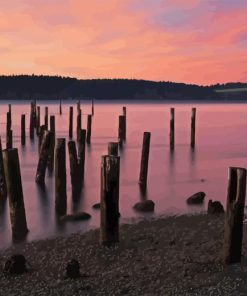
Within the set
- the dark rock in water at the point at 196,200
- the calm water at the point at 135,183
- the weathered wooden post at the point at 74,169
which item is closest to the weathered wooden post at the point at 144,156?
the calm water at the point at 135,183

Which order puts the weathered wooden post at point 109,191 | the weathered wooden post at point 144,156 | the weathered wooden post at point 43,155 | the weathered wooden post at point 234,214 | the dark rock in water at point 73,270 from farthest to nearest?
1. the weathered wooden post at point 144,156
2. the weathered wooden post at point 43,155
3. the weathered wooden post at point 109,191
4. the dark rock in water at point 73,270
5. the weathered wooden post at point 234,214

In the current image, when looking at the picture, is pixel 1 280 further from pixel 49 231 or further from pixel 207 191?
pixel 207 191

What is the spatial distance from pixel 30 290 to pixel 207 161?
20375 millimetres

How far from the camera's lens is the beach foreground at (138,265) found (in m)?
6.60

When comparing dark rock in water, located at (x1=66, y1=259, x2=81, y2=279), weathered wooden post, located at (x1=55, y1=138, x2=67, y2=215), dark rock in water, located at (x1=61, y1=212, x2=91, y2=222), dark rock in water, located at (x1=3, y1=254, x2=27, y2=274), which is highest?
weathered wooden post, located at (x1=55, y1=138, x2=67, y2=215)

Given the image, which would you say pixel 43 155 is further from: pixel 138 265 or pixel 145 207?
pixel 138 265

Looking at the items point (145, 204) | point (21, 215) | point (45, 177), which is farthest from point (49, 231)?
point (45, 177)

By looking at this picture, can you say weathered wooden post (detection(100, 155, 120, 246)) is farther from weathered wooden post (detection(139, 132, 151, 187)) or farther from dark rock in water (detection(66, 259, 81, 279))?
weathered wooden post (detection(139, 132, 151, 187))

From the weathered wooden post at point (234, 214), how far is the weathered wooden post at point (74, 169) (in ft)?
26.6

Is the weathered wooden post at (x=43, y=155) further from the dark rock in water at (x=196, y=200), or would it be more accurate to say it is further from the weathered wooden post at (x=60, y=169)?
the dark rock in water at (x=196, y=200)

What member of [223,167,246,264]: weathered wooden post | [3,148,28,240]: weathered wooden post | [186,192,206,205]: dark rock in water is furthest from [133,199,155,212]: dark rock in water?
[223,167,246,264]: weathered wooden post

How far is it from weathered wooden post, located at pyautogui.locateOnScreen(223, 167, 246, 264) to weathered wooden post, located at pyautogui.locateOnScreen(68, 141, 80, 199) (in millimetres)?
8109

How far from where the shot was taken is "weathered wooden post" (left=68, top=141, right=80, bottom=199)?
48.6 feet

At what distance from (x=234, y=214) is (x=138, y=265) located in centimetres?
157
